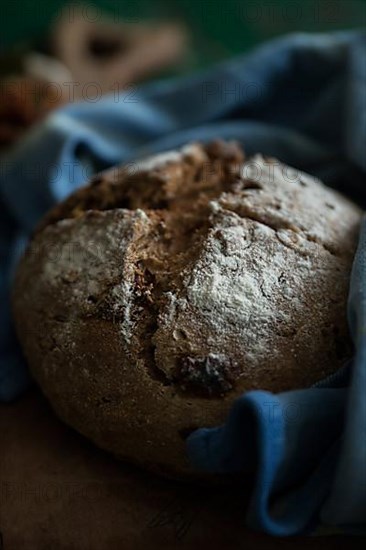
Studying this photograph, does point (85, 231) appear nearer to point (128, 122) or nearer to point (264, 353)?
point (264, 353)

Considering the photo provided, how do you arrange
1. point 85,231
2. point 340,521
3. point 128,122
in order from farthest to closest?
1. point 128,122
2. point 85,231
3. point 340,521

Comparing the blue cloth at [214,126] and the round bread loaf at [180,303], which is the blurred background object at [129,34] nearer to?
the blue cloth at [214,126]

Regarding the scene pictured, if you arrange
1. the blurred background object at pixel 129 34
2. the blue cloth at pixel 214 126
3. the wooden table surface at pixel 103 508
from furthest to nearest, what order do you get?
the blurred background object at pixel 129 34
the blue cloth at pixel 214 126
the wooden table surface at pixel 103 508

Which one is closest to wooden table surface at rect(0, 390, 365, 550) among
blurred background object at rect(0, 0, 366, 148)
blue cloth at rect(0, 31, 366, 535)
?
blue cloth at rect(0, 31, 366, 535)

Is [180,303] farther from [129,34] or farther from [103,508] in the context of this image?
[129,34]

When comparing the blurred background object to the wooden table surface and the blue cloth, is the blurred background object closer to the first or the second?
the blue cloth

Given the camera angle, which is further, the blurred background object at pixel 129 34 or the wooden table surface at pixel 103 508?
the blurred background object at pixel 129 34

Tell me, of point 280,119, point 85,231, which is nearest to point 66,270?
point 85,231

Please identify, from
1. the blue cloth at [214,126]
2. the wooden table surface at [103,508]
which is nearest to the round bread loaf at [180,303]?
the wooden table surface at [103,508]
